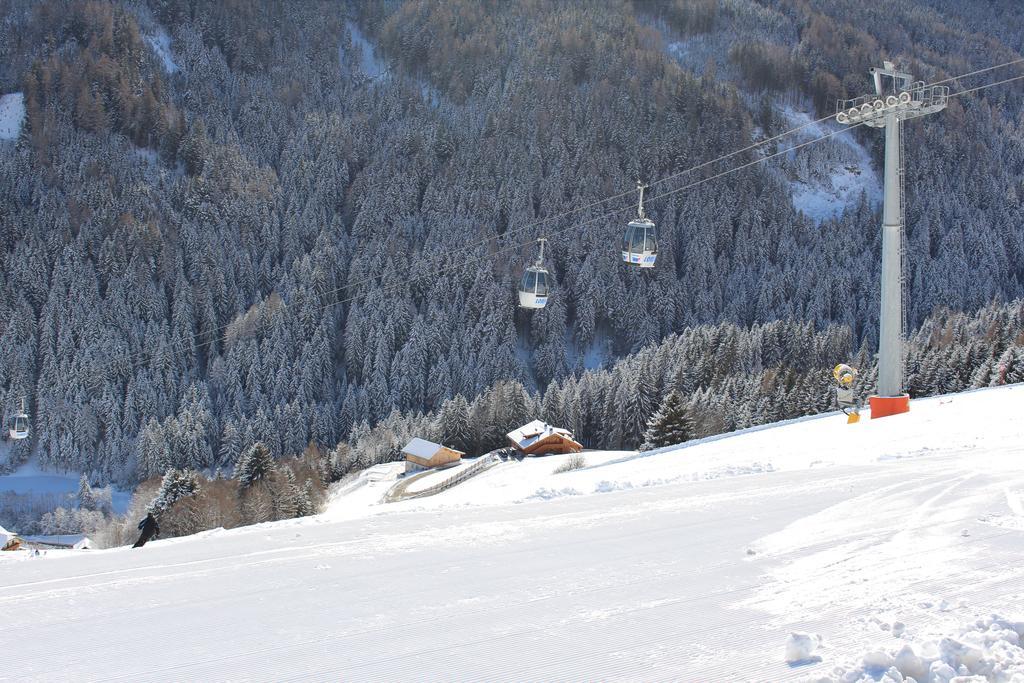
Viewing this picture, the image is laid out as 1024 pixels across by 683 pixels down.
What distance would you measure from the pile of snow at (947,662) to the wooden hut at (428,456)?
4344cm

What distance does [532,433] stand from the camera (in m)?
50.2

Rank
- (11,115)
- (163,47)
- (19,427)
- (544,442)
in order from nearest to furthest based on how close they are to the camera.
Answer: (19,427) → (544,442) → (11,115) → (163,47)

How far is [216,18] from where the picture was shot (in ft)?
458

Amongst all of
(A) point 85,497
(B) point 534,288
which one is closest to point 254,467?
(B) point 534,288

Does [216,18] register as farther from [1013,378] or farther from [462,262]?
[1013,378]

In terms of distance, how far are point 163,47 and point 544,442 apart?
113m

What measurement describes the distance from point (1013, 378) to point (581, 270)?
217 ft

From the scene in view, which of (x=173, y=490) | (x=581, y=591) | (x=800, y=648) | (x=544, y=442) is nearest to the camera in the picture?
(x=800, y=648)

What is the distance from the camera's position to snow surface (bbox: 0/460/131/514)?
224 feet

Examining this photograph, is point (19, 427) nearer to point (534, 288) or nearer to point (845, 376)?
point (534, 288)

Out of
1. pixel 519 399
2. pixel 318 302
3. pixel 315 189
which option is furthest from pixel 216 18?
pixel 519 399

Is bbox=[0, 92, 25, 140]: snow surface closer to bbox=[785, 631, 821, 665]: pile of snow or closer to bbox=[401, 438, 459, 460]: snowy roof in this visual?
bbox=[401, 438, 459, 460]: snowy roof

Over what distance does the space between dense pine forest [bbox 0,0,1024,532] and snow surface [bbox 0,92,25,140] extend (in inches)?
86.1

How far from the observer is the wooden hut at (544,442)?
A: 4788 centimetres
